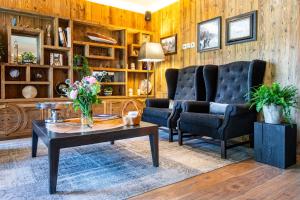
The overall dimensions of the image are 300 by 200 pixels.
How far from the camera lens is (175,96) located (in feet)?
13.5

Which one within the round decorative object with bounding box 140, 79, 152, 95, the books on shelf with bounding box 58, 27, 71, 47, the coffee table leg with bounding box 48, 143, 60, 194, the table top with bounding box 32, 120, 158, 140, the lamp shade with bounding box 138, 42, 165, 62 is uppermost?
the books on shelf with bounding box 58, 27, 71, 47

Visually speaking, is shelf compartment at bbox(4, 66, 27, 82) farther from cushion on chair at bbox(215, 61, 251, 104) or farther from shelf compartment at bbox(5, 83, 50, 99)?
cushion on chair at bbox(215, 61, 251, 104)

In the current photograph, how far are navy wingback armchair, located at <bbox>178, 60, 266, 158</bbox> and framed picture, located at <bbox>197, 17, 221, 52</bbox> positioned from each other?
0.52 meters

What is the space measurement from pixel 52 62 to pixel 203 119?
2.84 m

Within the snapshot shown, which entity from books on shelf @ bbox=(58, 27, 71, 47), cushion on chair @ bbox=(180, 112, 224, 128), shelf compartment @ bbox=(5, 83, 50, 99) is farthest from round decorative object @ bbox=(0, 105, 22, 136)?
cushion on chair @ bbox=(180, 112, 224, 128)

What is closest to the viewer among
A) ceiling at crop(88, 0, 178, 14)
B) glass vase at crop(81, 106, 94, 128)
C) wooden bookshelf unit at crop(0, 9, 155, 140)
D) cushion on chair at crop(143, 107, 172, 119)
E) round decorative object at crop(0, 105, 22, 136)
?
glass vase at crop(81, 106, 94, 128)

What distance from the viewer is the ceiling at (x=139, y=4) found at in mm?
4793

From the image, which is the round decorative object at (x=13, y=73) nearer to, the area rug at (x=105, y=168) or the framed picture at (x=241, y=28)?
the area rug at (x=105, y=168)

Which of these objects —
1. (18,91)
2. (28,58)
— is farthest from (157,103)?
(18,91)

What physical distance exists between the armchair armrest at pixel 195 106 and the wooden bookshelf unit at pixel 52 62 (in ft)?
5.85

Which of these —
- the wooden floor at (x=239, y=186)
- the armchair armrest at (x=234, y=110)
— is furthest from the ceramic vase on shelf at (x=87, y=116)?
the armchair armrest at (x=234, y=110)

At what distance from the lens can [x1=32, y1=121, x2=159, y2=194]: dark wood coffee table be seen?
5.80 feet

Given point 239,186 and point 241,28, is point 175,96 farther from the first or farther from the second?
point 239,186

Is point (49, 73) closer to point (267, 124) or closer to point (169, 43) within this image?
point (169, 43)
